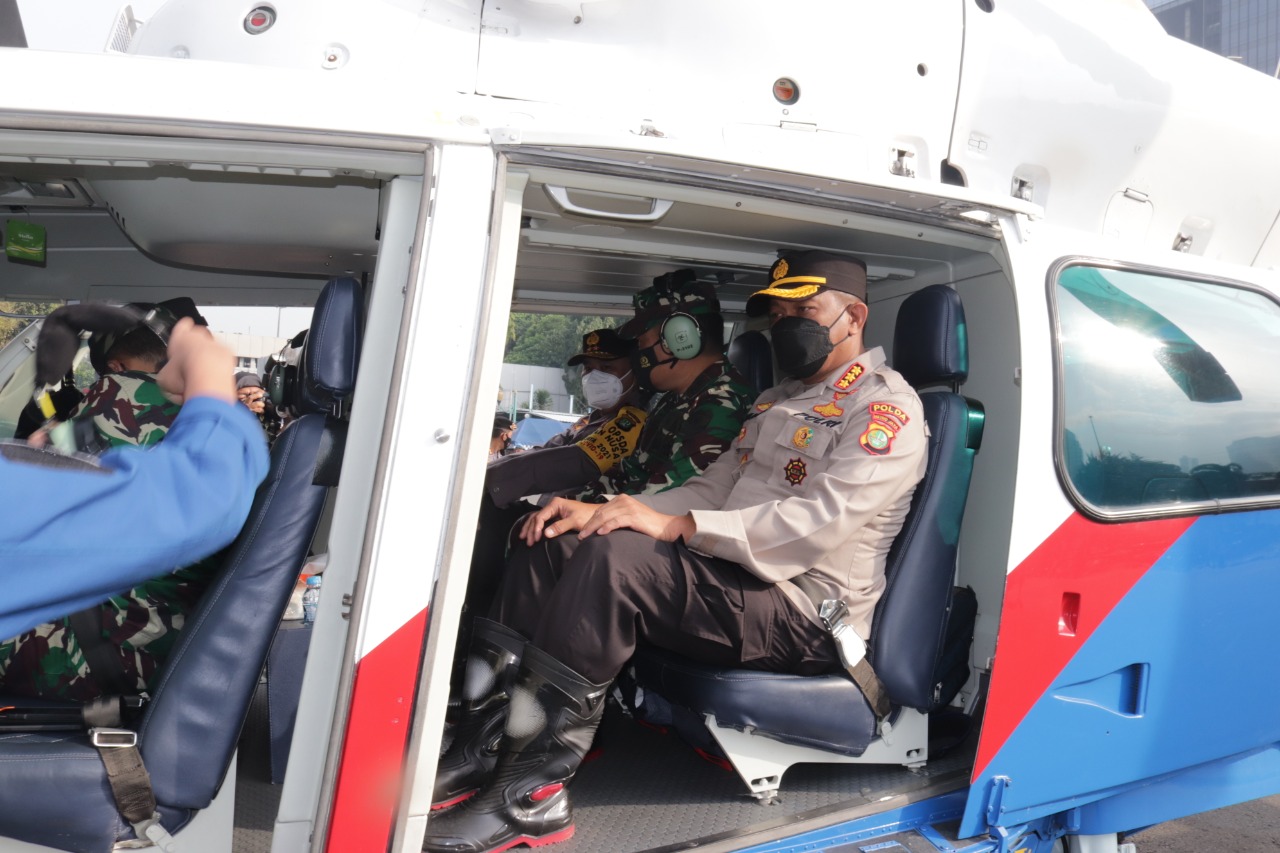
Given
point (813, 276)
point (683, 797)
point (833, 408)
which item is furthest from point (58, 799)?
point (813, 276)

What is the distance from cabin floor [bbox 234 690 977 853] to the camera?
6.02 ft

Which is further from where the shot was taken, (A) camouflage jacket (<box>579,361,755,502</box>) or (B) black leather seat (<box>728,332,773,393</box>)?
(B) black leather seat (<box>728,332,773,393</box>)

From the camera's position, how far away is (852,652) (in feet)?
6.44

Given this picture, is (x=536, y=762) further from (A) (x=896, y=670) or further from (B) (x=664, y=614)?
(A) (x=896, y=670)

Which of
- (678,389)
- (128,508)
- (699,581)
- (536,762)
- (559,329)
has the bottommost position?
(536,762)

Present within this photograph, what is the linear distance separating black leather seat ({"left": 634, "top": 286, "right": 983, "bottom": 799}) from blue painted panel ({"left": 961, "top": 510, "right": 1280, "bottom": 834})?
0.21 meters

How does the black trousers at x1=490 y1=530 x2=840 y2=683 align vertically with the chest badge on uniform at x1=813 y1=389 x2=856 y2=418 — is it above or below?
below

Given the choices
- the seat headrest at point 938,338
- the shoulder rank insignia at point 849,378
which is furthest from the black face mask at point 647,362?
the seat headrest at point 938,338

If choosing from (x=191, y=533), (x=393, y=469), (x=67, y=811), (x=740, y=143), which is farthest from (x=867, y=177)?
(x=67, y=811)

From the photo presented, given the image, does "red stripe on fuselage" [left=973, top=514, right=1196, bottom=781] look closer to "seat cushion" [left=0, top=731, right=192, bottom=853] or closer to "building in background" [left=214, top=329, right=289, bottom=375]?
"seat cushion" [left=0, top=731, right=192, bottom=853]

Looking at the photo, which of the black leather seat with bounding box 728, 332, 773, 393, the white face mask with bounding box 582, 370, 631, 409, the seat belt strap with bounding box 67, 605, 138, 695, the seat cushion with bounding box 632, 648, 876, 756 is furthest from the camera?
the white face mask with bounding box 582, 370, 631, 409

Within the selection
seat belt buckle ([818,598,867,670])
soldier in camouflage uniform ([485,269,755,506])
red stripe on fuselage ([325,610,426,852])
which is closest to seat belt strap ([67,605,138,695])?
red stripe on fuselage ([325,610,426,852])

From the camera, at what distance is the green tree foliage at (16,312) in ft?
9.52

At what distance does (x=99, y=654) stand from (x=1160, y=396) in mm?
2304
